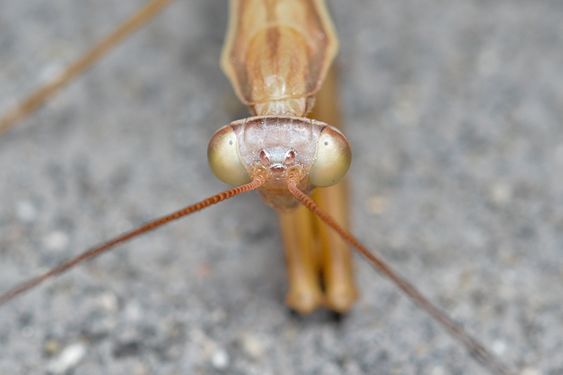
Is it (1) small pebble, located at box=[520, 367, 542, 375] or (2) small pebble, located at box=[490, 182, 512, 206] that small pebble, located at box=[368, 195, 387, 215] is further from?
(1) small pebble, located at box=[520, 367, 542, 375]

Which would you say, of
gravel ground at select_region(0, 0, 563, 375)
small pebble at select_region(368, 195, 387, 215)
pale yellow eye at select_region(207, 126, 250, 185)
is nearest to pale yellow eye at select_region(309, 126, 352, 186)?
pale yellow eye at select_region(207, 126, 250, 185)

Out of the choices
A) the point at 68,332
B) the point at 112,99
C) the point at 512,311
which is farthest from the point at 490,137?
the point at 68,332

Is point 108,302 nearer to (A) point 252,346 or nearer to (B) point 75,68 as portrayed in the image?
(A) point 252,346

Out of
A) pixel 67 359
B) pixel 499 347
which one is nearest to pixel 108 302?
pixel 67 359

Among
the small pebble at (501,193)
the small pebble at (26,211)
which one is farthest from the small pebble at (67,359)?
the small pebble at (501,193)

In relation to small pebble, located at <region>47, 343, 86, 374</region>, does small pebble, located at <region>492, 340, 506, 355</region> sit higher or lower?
lower

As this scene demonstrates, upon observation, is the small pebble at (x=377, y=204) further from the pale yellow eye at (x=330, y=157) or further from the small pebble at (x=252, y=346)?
the pale yellow eye at (x=330, y=157)
